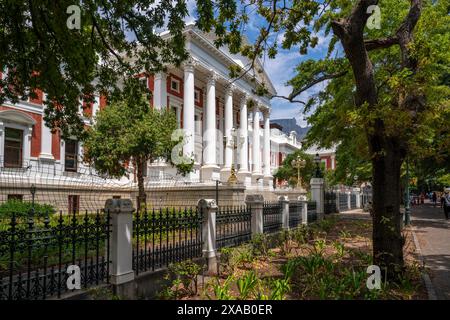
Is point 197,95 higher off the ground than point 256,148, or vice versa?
point 197,95

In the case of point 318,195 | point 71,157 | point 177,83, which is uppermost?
point 177,83

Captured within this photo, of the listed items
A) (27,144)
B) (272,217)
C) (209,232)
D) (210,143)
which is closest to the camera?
(209,232)

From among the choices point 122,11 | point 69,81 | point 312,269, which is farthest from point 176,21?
point 312,269

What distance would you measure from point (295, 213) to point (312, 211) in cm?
319

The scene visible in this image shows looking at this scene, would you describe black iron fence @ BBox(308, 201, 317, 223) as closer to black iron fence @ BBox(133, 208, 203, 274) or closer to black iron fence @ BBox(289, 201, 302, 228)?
black iron fence @ BBox(289, 201, 302, 228)

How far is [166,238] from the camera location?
7340mm

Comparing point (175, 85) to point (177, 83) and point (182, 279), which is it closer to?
point (177, 83)

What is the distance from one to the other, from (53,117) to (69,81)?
3.93ft

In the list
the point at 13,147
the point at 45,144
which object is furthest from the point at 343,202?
the point at 13,147

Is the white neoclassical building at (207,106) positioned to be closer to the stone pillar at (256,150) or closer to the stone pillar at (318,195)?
the stone pillar at (256,150)

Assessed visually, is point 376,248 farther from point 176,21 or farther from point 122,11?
point 122,11

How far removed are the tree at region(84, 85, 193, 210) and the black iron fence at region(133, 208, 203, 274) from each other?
9626 mm

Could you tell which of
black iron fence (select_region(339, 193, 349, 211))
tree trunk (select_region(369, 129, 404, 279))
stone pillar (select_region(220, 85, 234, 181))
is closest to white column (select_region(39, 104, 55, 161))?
stone pillar (select_region(220, 85, 234, 181))
